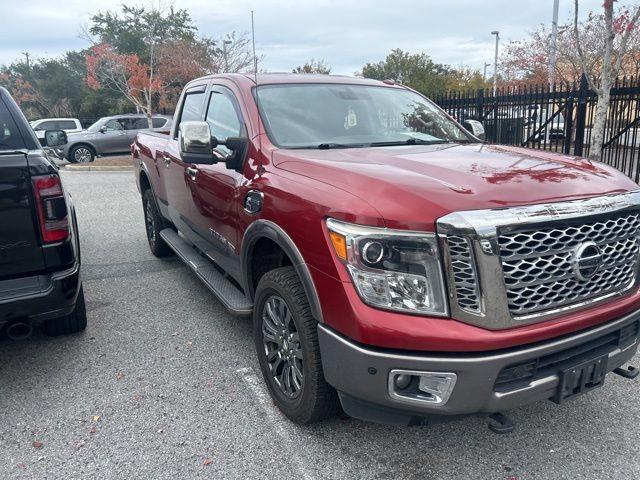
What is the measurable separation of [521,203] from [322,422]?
1600mm

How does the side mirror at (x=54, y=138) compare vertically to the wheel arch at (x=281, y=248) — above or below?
above

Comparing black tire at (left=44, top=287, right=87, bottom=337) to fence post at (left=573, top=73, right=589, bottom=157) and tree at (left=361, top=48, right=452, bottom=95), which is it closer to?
fence post at (left=573, top=73, right=589, bottom=157)

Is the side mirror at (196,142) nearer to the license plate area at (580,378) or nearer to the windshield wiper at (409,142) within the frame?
the windshield wiper at (409,142)

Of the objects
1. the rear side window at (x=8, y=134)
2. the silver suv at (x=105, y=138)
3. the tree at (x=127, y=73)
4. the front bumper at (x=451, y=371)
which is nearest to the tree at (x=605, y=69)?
the front bumper at (x=451, y=371)

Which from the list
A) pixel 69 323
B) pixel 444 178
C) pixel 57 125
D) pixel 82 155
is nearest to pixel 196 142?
pixel 444 178

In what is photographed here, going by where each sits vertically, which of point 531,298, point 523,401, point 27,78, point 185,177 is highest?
point 27,78

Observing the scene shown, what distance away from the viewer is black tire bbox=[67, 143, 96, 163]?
738 inches

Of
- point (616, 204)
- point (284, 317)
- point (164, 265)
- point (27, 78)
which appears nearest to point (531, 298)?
point (616, 204)

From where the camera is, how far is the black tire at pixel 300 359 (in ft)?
8.41

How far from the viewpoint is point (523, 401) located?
7.33 ft

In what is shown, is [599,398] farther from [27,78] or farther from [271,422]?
[27,78]

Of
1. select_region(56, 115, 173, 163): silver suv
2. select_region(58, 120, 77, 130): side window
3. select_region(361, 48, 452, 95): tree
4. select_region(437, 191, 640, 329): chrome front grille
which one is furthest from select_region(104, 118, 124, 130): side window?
select_region(361, 48, 452, 95): tree

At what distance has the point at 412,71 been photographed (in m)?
42.7

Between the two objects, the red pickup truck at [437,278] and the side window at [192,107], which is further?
the side window at [192,107]
